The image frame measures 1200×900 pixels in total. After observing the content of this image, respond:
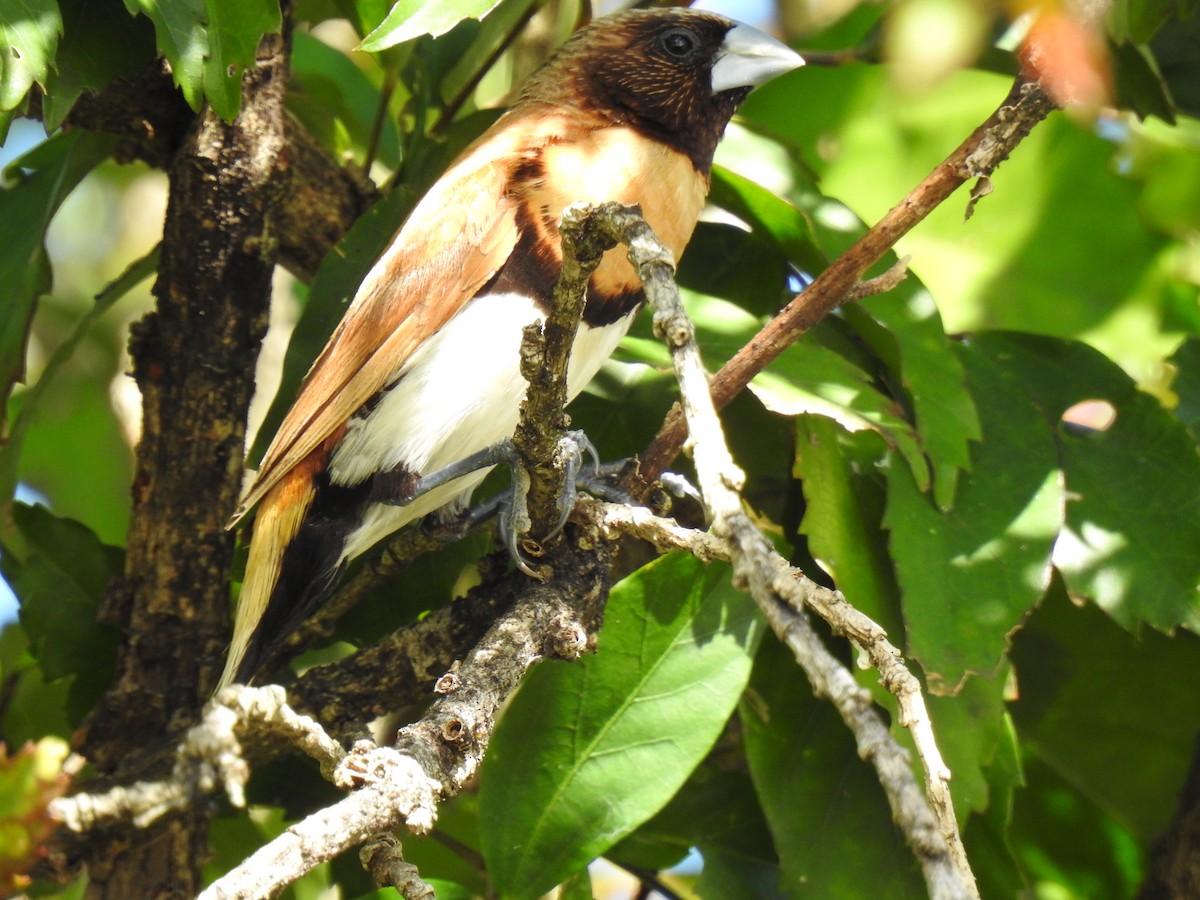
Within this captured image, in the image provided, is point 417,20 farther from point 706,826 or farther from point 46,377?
point 706,826

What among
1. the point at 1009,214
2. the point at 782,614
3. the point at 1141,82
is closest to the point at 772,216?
the point at 1009,214

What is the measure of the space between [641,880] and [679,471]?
0.83 metres

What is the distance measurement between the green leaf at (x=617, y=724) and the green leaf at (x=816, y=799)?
19 cm

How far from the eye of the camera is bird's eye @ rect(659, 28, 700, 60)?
2.94m

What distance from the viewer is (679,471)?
2.58 metres

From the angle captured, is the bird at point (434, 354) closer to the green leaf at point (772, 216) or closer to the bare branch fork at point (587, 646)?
the green leaf at point (772, 216)

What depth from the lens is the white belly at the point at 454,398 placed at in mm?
2342

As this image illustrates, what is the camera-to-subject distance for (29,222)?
2.47 meters

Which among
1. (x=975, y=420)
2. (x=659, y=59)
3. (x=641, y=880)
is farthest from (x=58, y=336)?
(x=975, y=420)

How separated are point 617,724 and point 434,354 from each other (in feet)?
2.51

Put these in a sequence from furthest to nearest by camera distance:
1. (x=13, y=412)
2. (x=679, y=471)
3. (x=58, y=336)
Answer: (x=58, y=336) < (x=13, y=412) < (x=679, y=471)

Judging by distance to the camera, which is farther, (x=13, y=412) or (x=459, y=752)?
Answer: (x=13, y=412)

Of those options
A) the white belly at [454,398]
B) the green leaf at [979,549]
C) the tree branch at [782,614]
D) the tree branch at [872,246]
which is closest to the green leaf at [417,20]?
the white belly at [454,398]

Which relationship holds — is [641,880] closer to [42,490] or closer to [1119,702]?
[1119,702]
